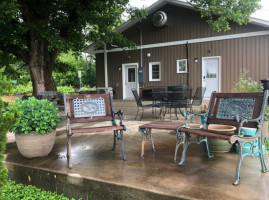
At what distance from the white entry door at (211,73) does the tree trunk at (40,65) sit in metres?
7.07

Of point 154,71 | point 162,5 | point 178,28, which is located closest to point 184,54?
point 178,28

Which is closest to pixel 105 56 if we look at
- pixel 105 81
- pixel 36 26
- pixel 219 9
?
pixel 105 81

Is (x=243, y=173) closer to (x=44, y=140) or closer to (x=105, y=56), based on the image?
(x=44, y=140)

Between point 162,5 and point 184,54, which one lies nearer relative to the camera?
point 184,54

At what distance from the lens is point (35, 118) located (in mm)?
2990

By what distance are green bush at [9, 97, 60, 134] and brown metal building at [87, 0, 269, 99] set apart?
9214 mm

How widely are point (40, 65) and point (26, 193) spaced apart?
24.0 ft

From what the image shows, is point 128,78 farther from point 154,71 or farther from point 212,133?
point 212,133

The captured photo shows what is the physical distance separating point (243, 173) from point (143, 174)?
1092 mm

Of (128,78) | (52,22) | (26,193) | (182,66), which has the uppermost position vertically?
(52,22)

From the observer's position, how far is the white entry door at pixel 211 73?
10.8 metres

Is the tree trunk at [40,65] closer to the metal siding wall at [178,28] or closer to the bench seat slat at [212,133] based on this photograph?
the metal siding wall at [178,28]

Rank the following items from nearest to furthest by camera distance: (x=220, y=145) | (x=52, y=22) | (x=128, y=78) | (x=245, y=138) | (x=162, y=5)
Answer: (x=245, y=138)
(x=220, y=145)
(x=52, y=22)
(x=162, y=5)
(x=128, y=78)

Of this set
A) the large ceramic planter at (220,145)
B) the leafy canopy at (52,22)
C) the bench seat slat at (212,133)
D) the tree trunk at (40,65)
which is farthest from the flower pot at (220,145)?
the tree trunk at (40,65)
